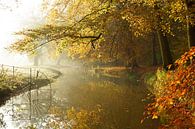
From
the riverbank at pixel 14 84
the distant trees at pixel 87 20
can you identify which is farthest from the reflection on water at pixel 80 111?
the distant trees at pixel 87 20

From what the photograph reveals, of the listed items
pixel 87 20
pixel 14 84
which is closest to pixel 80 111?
pixel 87 20

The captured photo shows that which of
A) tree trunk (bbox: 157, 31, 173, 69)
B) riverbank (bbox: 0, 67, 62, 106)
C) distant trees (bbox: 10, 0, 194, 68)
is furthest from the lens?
tree trunk (bbox: 157, 31, 173, 69)

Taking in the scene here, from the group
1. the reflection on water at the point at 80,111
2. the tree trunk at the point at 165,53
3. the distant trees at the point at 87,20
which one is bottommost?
the reflection on water at the point at 80,111

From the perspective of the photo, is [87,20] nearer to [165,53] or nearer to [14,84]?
[165,53]

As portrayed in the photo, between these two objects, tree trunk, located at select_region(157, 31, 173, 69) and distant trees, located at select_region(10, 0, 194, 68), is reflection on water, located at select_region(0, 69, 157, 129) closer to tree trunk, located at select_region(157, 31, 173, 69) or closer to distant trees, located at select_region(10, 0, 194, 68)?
tree trunk, located at select_region(157, 31, 173, 69)

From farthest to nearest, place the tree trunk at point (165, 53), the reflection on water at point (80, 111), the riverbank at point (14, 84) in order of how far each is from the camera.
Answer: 1. the tree trunk at point (165, 53)
2. the riverbank at point (14, 84)
3. the reflection on water at point (80, 111)

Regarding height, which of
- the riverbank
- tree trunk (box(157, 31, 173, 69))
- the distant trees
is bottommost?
the riverbank

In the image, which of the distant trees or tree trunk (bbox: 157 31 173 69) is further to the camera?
tree trunk (bbox: 157 31 173 69)

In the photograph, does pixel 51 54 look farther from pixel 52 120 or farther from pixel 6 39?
pixel 6 39

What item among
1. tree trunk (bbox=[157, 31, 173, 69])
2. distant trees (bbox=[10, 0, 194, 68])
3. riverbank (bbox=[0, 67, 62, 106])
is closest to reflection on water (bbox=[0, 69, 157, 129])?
riverbank (bbox=[0, 67, 62, 106])

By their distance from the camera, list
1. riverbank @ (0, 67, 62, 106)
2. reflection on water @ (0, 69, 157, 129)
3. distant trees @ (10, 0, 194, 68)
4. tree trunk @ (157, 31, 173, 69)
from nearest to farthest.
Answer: reflection on water @ (0, 69, 157, 129)
distant trees @ (10, 0, 194, 68)
riverbank @ (0, 67, 62, 106)
tree trunk @ (157, 31, 173, 69)

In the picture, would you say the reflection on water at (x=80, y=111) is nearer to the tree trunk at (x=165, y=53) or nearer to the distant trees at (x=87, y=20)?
the tree trunk at (x=165, y=53)

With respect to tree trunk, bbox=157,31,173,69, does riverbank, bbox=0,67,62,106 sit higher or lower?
lower

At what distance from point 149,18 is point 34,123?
29.2 ft
